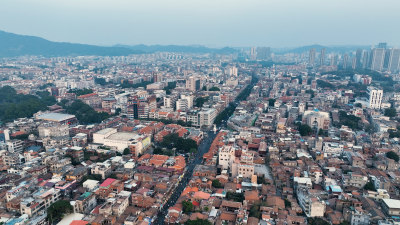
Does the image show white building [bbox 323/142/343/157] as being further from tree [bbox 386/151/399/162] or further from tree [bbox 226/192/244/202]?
tree [bbox 226/192/244/202]

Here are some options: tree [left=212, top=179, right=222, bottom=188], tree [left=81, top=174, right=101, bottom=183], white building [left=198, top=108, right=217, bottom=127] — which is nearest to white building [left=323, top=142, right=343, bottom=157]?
tree [left=212, top=179, right=222, bottom=188]

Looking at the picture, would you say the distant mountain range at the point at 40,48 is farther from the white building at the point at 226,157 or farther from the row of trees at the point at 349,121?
the white building at the point at 226,157

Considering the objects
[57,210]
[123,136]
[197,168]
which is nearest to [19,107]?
[123,136]

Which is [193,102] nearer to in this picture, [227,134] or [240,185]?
[227,134]

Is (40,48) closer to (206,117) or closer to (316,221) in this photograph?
(206,117)

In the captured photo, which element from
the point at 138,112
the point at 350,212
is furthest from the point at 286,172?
the point at 138,112

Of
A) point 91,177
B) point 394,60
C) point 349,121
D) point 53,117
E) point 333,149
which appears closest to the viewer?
point 91,177

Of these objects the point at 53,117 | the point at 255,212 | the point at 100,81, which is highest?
the point at 100,81
